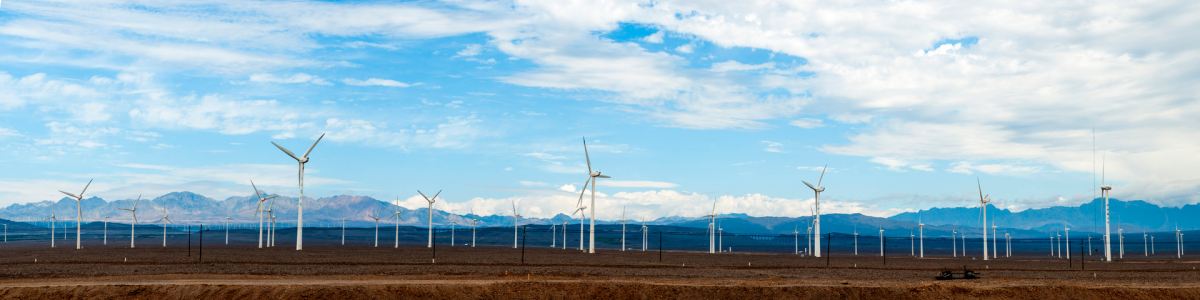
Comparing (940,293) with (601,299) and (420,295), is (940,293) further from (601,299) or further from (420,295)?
(420,295)

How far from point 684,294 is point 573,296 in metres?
5.61

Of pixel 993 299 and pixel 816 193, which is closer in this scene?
pixel 993 299

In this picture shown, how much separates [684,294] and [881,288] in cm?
1087

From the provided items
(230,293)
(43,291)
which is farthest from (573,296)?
(43,291)

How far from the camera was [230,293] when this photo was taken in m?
38.3

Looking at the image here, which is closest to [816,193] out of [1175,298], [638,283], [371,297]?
[1175,298]

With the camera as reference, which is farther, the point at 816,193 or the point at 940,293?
the point at 816,193

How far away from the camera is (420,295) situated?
3862cm

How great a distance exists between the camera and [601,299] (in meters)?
39.6

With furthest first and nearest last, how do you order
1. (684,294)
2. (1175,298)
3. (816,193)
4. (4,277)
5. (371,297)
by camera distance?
(816,193), (4,277), (1175,298), (684,294), (371,297)

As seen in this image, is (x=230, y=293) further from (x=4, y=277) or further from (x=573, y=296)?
(x=4, y=277)

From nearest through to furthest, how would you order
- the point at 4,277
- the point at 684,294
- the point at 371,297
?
the point at 371,297 < the point at 684,294 < the point at 4,277

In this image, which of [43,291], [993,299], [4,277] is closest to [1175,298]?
[993,299]

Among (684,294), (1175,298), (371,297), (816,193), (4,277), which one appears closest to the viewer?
(371,297)
